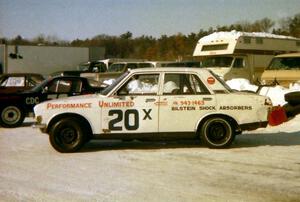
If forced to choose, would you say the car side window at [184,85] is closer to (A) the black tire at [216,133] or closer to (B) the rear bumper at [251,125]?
(A) the black tire at [216,133]

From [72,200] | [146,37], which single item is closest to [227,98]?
[72,200]

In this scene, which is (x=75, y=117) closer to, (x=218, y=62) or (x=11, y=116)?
(x=11, y=116)

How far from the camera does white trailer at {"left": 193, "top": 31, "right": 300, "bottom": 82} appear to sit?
22609mm

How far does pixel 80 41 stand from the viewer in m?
85.1

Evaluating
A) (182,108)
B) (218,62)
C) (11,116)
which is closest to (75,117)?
(182,108)

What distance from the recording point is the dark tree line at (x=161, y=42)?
3734 cm

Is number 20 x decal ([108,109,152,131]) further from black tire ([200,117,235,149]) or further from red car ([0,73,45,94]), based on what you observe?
red car ([0,73,45,94])

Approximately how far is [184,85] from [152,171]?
255 centimetres

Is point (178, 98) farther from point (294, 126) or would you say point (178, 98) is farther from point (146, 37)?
point (146, 37)

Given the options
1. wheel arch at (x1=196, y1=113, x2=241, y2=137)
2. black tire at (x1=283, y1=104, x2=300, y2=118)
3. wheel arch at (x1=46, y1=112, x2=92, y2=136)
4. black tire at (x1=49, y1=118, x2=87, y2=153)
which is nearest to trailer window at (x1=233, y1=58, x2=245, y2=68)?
black tire at (x1=283, y1=104, x2=300, y2=118)

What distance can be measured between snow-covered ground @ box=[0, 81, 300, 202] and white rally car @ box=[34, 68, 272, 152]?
0.34m

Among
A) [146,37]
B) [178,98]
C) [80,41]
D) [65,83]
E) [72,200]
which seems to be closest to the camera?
[72,200]

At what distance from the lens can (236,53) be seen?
23047 millimetres

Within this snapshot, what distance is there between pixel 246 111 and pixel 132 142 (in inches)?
101
